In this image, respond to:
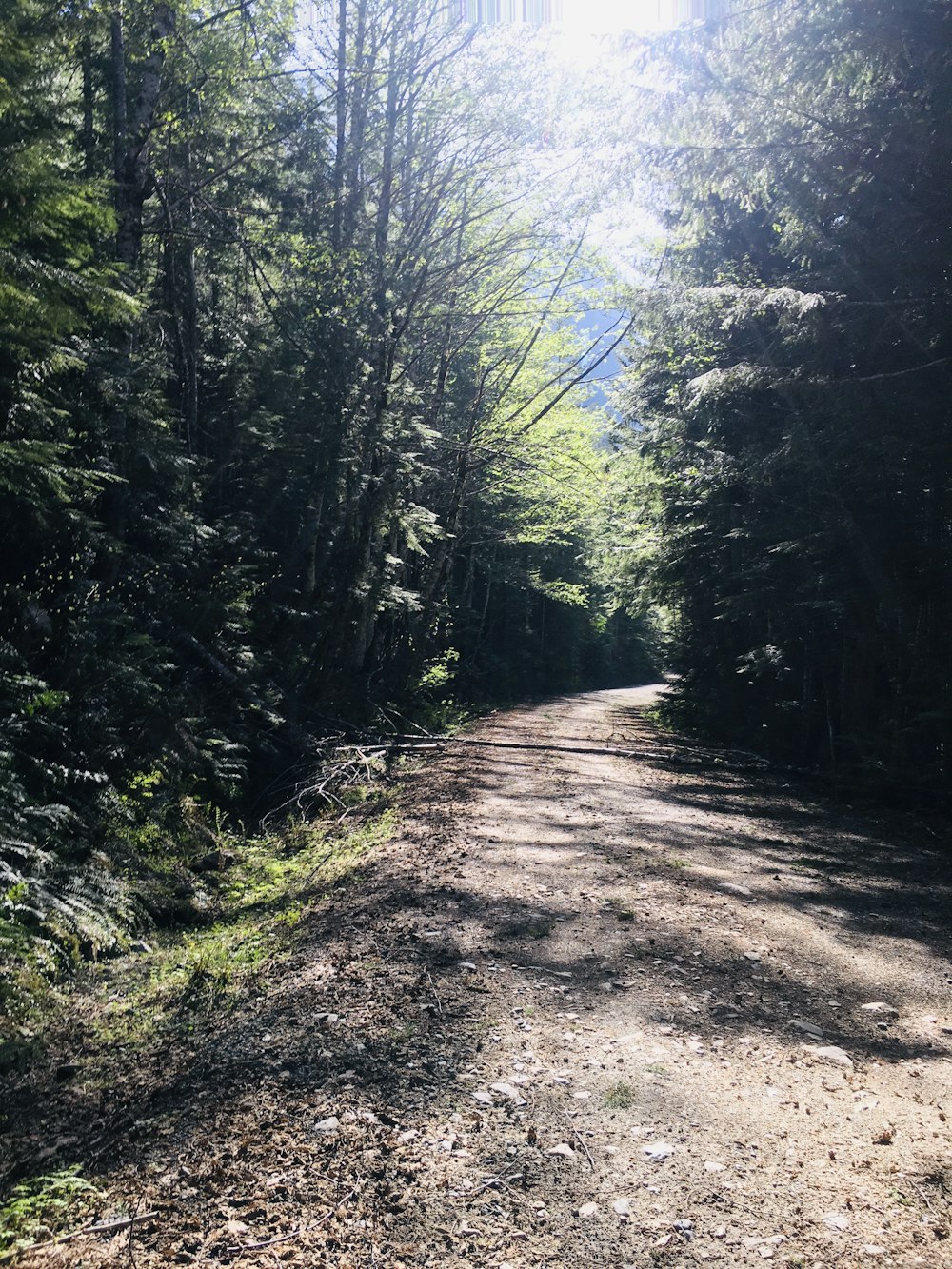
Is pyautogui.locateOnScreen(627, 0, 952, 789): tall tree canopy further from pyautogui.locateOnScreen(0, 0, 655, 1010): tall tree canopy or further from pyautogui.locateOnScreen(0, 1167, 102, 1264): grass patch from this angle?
pyautogui.locateOnScreen(0, 1167, 102, 1264): grass patch

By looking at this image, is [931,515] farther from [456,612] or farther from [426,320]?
[456,612]

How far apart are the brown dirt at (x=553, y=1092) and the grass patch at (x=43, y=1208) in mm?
91

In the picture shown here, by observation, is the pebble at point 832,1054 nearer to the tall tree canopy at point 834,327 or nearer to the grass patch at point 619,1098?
the grass patch at point 619,1098

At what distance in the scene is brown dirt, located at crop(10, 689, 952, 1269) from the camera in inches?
105

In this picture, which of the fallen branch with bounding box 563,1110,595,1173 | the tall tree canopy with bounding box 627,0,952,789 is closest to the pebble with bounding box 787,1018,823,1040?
→ the fallen branch with bounding box 563,1110,595,1173

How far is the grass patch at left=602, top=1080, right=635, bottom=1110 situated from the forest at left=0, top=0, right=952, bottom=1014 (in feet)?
10.7

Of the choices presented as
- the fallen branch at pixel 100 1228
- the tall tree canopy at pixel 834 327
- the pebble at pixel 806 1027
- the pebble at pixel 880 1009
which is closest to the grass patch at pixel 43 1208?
the fallen branch at pixel 100 1228

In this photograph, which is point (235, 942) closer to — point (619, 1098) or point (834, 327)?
point (619, 1098)

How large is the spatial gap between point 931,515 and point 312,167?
452 inches

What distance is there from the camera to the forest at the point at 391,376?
Answer: 6816 mm

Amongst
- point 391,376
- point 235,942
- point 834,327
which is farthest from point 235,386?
point 235,942

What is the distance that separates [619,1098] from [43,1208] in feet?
7.15

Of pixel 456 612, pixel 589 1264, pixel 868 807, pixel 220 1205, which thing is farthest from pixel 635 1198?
pixel 456 612

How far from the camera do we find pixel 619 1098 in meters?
3.40
